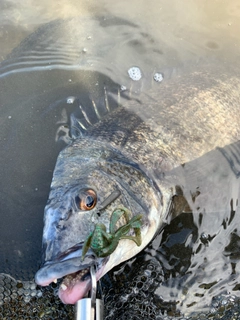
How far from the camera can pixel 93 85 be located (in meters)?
4.05

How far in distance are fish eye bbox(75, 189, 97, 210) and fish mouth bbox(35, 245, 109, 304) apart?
12.9 inches

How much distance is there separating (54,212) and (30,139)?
1608mm

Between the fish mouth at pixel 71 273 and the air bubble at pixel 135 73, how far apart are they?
109 inches

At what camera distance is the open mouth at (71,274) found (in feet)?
6.47

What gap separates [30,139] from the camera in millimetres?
3645

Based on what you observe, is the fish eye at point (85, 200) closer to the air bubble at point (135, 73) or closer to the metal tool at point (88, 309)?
the metal tool at point (88, 309)

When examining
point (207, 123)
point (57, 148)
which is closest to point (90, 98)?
point (57, 148)

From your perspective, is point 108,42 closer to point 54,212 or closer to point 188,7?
point 188,7

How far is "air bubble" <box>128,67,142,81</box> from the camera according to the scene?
4.20 meters

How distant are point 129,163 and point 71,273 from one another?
114 centimetres

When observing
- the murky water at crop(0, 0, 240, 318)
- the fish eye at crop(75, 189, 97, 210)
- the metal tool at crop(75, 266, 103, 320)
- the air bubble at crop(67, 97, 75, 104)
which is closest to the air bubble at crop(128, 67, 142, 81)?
the murky water at crop(0, 0, 240, 318)

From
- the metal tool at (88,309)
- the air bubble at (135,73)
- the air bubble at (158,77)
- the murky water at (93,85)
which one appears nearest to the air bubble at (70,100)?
the murky water at (93,85)

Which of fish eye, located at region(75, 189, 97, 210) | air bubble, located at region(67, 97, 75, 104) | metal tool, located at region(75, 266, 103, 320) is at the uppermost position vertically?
fish eye, located at region(75, 189, 97, 210)

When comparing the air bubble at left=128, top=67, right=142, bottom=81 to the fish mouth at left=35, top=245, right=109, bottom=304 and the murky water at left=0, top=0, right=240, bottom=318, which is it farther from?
the fish mouth at left=35, top=245, right=109, bottom=304
